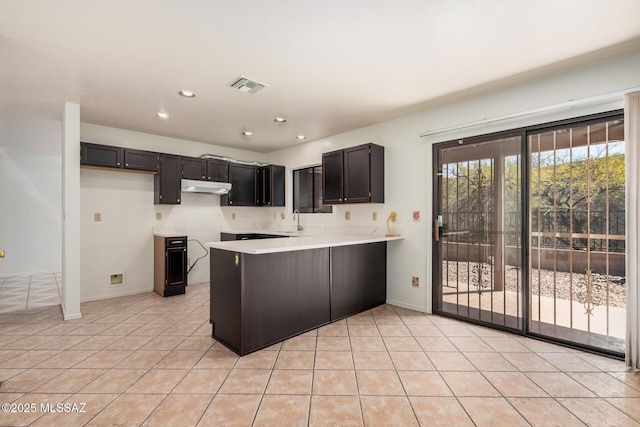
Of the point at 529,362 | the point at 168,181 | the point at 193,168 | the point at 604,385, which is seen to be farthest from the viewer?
the point at 193,168

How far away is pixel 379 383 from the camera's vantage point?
2076 millimetres

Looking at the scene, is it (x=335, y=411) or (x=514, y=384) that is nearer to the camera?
(x=335, y=411)

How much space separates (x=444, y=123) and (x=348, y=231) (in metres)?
1.96

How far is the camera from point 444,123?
3473 millimetres

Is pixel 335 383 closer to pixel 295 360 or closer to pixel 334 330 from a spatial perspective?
pixel 295 360

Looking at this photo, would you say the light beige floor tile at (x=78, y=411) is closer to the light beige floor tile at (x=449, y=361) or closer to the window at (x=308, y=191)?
the light beige floor tile at (x=449, y=361)

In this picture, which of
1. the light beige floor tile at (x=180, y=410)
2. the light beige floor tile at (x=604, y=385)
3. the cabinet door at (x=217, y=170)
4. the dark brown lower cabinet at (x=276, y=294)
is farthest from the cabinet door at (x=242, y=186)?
the light beige floor tile at (x=604, y=385)

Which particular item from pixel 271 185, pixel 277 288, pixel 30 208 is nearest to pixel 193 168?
pixel 271 185

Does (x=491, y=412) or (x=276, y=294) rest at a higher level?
(x=276, y=294)

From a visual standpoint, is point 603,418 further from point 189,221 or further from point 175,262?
point 189,221

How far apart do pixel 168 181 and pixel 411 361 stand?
4063mm

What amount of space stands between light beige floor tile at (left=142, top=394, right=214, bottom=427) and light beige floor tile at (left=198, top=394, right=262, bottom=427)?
5 cm

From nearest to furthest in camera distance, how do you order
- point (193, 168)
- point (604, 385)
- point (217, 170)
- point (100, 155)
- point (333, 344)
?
point (604, 385), point (333, 344), point (100, 155), point (193, 168), point (217, 170)

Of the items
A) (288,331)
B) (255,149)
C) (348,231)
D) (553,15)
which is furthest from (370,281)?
(255,149)
